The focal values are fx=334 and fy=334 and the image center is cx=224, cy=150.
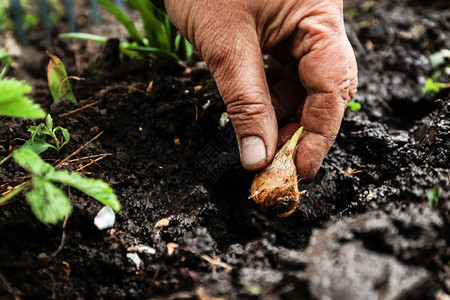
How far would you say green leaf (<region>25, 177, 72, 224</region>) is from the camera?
956mm

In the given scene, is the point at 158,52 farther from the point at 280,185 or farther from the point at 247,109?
the point at 280,185

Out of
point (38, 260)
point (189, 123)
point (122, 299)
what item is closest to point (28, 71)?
point (189, 123)

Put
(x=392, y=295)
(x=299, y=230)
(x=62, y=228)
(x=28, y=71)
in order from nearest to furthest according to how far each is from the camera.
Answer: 1. (x=392, y=295)
2. (x=62, y=228)
3. (x=299, y=230)
4. (x=28, y=71)

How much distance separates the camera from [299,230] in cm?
142

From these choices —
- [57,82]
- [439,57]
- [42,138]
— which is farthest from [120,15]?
[439,57]

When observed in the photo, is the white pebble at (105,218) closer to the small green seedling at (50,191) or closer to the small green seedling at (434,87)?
the small green seedling at (50,191)

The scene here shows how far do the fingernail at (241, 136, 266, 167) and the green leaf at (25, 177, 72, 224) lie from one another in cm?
75

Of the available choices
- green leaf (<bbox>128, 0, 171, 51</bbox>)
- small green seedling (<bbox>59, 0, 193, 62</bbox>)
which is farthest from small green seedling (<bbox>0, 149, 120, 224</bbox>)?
green leaf (<bbox>128, 0, 171, 51</bbox>)

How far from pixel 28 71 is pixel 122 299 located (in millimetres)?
2094

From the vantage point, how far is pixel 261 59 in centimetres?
142

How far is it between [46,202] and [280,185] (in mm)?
894

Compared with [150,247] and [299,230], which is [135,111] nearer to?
[150,247]

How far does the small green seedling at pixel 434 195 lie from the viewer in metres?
1.08

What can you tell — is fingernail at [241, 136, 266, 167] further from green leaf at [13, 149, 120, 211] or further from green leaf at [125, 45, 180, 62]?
green leaf at [125, 45, 180, 62]
